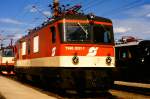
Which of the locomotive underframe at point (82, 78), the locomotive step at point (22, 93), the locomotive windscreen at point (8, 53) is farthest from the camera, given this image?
the locomotive windscreen at point (8, 53)

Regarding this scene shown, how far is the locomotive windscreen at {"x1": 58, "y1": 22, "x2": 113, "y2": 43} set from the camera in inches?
603

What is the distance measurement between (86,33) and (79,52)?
974 mm

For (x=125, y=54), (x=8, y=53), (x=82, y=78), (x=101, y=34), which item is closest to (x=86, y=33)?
(x=101, y=34)

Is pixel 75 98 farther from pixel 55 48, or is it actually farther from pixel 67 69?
pixel 55 48

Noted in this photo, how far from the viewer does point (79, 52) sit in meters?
15.2

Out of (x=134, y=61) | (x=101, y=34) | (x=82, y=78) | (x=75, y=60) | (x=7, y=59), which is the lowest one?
(x=82, y=78)

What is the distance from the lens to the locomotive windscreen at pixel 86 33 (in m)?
15.3

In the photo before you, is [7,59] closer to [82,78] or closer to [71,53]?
[71,53]

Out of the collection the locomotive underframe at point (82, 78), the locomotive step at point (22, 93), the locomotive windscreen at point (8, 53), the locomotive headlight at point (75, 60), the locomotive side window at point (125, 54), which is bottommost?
the locomotive step at point (22, 93)

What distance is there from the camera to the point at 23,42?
23.7m

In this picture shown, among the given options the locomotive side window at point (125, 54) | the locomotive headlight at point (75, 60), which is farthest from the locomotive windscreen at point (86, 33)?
the locomotive side window at point (125, 54)

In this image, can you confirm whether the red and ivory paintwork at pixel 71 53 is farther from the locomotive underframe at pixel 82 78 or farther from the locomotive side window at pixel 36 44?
the locomotive side window at pixel 36 44

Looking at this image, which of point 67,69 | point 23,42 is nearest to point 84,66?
point 67,69

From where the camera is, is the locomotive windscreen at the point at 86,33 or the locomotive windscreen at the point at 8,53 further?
the locomotive windscreen at the point at 8,53
